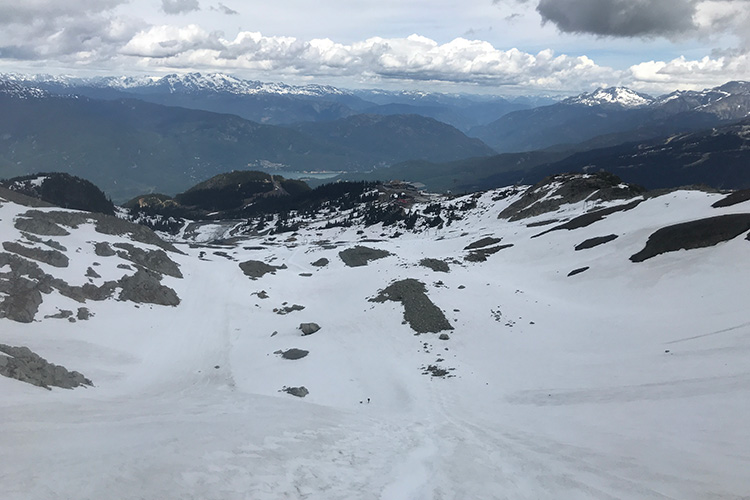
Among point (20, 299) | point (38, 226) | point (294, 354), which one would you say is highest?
point (38, 226)

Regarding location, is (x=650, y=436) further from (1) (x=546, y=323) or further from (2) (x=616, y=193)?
(2) (x=616, y=193)

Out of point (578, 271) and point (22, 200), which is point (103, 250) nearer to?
point (22, 200)

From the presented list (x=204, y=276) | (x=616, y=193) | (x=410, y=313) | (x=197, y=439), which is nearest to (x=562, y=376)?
(x=410, y=313)

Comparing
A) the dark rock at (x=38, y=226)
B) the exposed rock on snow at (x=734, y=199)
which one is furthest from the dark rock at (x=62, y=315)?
the exposed rock on snow at (x=734, y=199)

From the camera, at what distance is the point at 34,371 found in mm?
21656

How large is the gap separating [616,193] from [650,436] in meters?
89.2

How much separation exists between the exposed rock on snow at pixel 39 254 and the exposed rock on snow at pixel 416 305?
3301 centimetres

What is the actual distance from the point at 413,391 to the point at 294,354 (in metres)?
10.9

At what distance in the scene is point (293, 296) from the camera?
50.0 meters

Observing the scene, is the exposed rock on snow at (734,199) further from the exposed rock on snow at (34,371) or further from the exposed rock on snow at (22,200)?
the exposed rock on snow at (22,200)

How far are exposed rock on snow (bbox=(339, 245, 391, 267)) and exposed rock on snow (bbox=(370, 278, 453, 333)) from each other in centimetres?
2868

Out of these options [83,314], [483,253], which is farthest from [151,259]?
[483,253]

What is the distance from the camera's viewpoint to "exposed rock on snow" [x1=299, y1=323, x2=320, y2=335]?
3694 cm

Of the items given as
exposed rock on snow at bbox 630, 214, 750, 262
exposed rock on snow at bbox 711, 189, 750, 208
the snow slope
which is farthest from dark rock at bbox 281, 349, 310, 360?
exposed rock on snow at bbox 711, 189, 750, 208
